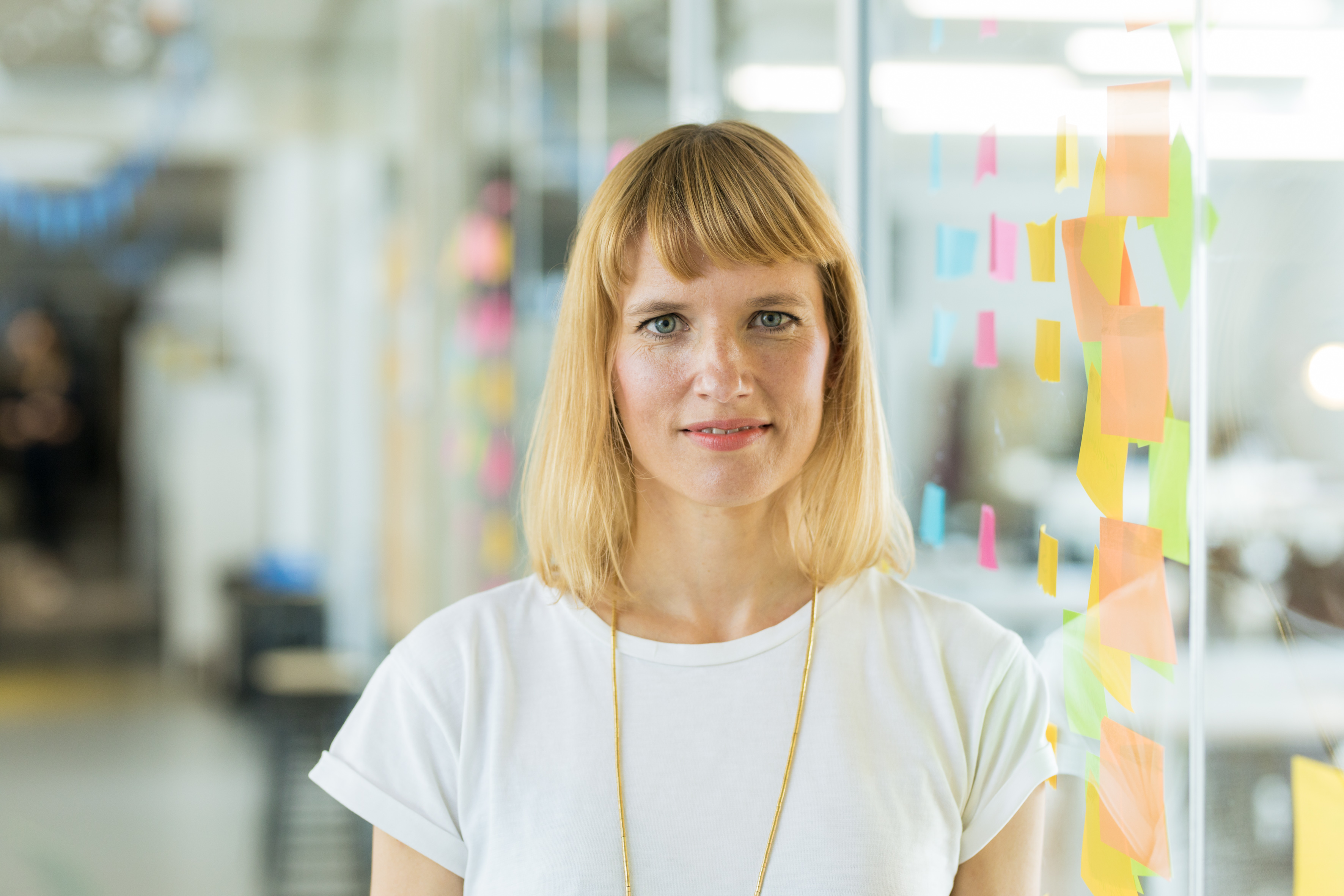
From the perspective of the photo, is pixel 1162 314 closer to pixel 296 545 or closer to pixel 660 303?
pixel 660 303

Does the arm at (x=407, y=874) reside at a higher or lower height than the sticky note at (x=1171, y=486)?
lower

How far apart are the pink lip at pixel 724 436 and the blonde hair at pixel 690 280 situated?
0.45 ft

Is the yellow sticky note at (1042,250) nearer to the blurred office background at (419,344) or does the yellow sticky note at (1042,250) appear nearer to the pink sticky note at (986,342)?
the blurred office background at (419,344)

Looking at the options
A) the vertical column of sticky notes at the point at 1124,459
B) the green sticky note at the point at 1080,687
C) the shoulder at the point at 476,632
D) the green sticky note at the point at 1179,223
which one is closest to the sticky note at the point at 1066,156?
the vertical column of sticky notes at the point at 1124,459

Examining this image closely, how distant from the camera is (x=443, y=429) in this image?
Answer: 531cm

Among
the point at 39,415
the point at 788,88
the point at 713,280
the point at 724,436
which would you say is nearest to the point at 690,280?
the point at 713,280

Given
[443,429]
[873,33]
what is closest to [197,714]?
[443,429]

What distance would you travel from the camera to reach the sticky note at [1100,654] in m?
1.11

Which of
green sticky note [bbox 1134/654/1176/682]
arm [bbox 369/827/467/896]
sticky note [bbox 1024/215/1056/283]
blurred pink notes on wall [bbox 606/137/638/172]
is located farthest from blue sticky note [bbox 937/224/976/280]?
blurred pink notes on wall [bbox 606/137/638/172]

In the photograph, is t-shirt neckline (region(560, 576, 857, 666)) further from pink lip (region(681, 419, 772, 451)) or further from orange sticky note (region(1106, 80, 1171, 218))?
orange sticky note (region(1106, 80, 1171, 218))

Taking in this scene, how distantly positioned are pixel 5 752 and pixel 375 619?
2.12 m

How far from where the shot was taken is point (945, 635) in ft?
4.06

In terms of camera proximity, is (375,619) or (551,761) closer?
(551,761)

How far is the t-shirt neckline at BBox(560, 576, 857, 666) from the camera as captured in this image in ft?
4.07
